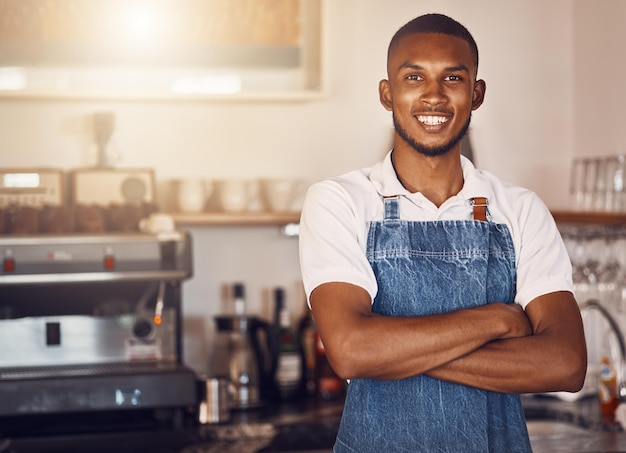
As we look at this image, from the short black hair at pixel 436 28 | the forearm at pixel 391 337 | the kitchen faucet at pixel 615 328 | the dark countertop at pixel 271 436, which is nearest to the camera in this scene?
the forearm at pixel 391 337

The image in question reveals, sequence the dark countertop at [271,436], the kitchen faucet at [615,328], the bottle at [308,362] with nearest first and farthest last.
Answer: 1. the dark countertop at [271,436]
2. the kitchen faucet at [615,328]
3. the bottle at [308,362]

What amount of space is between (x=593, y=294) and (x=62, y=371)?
1634 millimetres

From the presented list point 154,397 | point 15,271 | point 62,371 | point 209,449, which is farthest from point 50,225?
point 209,449

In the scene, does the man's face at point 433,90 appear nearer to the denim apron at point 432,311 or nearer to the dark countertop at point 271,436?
the denim apron at point 432,311

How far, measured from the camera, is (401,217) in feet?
5.11

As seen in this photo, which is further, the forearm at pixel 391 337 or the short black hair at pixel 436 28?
the short black hair at pixel 436 28

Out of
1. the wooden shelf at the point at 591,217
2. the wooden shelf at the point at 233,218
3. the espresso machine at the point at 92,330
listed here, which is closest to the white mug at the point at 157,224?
the espresso machine at the point at 92,330

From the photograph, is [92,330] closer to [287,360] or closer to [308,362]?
[287,360]

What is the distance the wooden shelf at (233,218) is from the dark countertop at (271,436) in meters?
0.62

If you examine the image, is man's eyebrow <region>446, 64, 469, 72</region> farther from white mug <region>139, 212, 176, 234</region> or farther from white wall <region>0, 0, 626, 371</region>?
white wall <region>0, 0, 626, 371</region>

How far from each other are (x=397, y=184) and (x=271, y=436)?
130cm

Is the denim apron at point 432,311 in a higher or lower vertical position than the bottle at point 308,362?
higher

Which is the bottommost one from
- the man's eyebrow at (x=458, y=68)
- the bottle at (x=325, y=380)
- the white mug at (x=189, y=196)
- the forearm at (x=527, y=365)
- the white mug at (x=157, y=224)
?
the bottle at (x=325, y=380)

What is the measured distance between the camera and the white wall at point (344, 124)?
3170 mm
